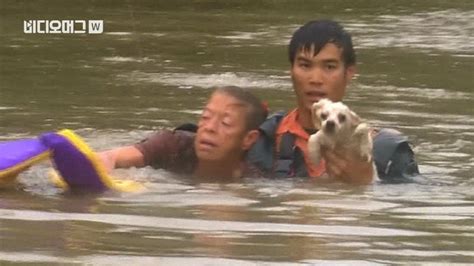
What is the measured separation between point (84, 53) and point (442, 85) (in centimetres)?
440

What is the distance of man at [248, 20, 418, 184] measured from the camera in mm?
8117

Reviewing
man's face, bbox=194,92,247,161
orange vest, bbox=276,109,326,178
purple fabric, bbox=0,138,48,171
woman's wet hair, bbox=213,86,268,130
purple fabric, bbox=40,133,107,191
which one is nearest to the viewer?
purple fabric, bbox=40,133,107,191

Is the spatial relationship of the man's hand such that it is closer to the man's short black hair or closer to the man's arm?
the man's short black hair

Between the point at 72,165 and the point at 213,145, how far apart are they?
90 cm

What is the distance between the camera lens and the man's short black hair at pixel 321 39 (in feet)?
27.1

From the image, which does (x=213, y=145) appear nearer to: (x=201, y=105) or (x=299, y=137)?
(x=299, y=137)

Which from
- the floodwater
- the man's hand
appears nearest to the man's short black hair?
the man's hand

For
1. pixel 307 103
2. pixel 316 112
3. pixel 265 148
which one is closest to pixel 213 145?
pixel 265 148

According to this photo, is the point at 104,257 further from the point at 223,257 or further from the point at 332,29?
the point at 332,29

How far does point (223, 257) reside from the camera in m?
5.98

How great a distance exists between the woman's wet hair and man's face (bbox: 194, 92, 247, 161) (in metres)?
0.03

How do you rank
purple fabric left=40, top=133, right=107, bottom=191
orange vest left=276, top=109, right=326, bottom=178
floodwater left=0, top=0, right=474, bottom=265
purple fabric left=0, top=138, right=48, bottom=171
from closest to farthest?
floodwater left=0, top=0, right=474, bottom=265 → purple fabric left=40, top=133, right=107, bottom=191 → purple fabric left=0, top=138, right=48, bottom=171 → orange vest left=276, top=109, right=326, bottom=178

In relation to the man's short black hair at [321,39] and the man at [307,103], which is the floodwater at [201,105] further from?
the man's short black hair at [321,39]

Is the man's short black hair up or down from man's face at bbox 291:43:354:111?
up
